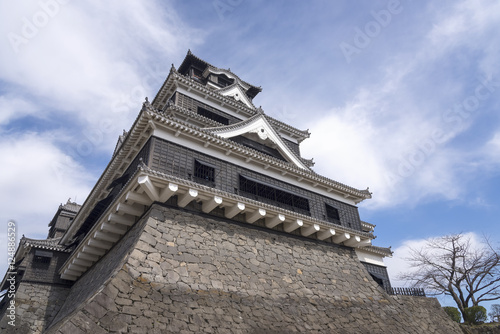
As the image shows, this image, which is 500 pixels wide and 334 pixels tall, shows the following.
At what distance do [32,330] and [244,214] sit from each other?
12.4 meters

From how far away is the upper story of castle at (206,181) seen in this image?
35.4ft

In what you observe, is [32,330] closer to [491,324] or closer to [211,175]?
[211,175]

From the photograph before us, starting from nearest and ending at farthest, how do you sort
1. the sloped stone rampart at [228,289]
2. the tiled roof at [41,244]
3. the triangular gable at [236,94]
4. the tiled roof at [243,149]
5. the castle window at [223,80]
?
the sloped stone rampart at [228,289]
the tiled roof at [243,149]
the tiled roof at [41,244]
the triangular gable at [236,94]
the castle window at [223,80]

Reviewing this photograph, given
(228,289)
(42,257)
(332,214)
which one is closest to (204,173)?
(228,289)

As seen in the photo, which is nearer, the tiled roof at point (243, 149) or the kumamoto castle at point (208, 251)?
the kumamoto castle at point (208, 251)

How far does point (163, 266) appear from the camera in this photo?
9.02 metres

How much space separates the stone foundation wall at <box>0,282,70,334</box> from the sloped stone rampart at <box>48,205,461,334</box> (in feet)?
16.8

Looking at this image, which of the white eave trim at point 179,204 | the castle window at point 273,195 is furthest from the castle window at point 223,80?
the white eave trim at point 179,204

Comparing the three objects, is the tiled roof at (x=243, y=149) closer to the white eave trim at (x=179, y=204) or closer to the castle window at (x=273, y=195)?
the castle window at (x=273, y=195)

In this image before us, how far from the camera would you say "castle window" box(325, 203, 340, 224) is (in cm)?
1548

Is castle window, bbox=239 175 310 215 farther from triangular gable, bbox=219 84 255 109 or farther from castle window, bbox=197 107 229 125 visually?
triangular gable, bbox=219 84 255 109

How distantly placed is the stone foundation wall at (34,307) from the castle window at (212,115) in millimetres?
12501

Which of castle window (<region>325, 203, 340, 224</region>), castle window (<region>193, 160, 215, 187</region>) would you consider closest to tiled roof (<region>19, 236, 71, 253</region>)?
castle window (<region>193, 160, 215, 187</region>)

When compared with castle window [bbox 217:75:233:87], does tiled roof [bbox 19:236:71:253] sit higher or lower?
lower
